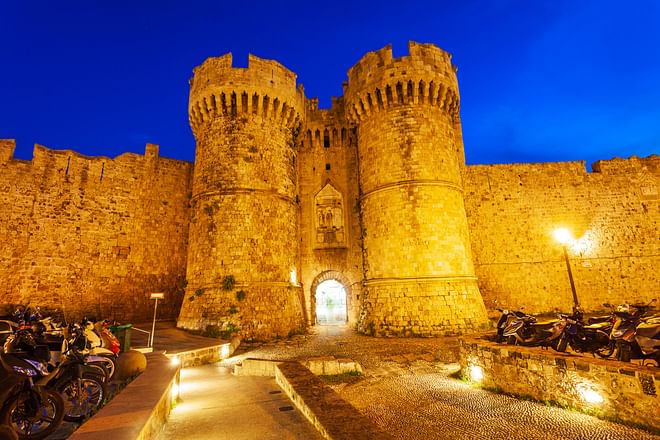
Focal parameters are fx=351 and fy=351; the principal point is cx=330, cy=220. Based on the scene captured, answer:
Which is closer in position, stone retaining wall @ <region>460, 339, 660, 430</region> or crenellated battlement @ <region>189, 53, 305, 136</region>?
stone retaining wall @ <region>460, 339, 660, 430</region>

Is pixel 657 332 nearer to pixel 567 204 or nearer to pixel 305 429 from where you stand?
pixel 305 429

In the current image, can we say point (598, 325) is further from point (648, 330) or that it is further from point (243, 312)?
point (243, 312)

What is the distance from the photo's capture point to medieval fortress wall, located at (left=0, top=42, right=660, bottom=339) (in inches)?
460

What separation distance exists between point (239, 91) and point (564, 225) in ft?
46.2

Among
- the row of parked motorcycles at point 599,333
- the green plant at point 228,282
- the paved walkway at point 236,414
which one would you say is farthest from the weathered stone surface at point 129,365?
the green plant at point 228,282

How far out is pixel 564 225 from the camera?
14.6m

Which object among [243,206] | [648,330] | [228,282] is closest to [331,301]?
[228,282]

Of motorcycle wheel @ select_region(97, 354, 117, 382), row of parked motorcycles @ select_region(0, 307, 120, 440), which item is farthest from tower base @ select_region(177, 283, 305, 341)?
row of parked motorcycles @ select_region(0, 307, 120, 440)

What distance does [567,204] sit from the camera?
14766mm

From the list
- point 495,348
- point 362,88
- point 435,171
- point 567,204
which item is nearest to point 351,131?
point 362,88

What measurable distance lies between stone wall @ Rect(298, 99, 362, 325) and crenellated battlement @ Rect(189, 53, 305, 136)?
2.21 m

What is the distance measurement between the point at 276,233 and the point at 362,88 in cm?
652

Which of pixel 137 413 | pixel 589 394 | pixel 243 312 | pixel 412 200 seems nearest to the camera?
pixel 137 413

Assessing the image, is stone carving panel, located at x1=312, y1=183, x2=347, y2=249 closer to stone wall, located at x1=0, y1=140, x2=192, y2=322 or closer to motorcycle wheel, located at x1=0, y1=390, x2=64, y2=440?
stone wall, located at x1=0, y1=140, x2=192, y2=322
